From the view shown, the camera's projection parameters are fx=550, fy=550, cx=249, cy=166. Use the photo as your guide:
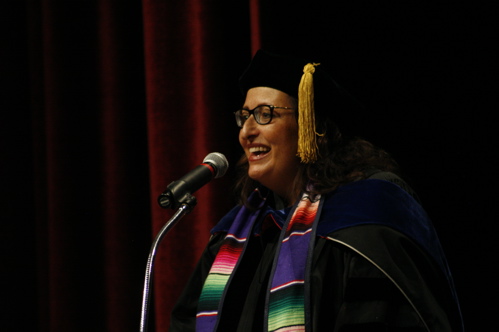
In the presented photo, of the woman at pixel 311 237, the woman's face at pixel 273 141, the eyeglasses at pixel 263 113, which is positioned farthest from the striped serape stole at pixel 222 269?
the eyeglasses at pixel 263 113

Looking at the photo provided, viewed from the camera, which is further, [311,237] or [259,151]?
[259,151]

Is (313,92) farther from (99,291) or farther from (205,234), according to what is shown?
(99,291)

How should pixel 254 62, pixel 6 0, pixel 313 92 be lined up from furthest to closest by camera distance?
pixel 6 0 → pixel 254 62 → pixel 313 92

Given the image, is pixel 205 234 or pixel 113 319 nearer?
pixel 205 234

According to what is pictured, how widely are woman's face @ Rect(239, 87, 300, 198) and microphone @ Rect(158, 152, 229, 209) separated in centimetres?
32

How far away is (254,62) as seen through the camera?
5.77 feet

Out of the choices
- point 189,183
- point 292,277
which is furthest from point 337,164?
point 189,183

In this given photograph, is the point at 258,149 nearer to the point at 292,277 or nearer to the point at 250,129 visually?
the point at 250,129

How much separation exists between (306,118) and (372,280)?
521mm

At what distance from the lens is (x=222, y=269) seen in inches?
67.2

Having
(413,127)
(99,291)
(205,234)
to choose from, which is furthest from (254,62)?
(99,291)

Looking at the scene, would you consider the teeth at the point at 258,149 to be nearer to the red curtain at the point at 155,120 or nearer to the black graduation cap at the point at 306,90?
the black graduation cap at the point at 306,90

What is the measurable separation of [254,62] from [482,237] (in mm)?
902

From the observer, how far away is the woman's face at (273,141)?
171cm
